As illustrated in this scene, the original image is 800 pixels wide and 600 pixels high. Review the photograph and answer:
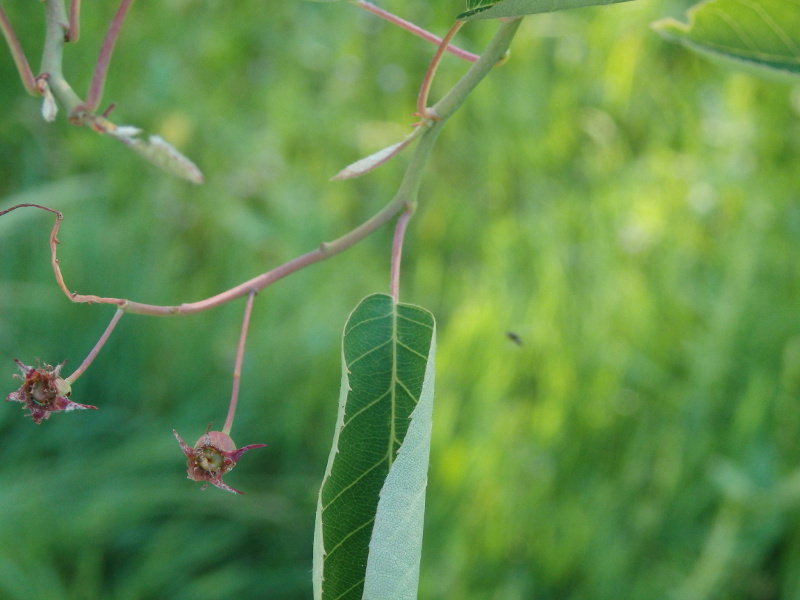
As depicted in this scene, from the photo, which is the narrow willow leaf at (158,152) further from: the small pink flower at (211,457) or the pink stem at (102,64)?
the small pink flower at (211,457)

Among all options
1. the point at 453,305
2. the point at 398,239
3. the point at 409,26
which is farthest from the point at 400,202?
the point at 453,305

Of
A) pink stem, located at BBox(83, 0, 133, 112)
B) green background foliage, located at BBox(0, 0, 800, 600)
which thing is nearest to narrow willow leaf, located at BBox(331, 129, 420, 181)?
pink stem, located at BBox(83, 0, 133, 112)

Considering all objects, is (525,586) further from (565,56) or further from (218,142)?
(565,56)

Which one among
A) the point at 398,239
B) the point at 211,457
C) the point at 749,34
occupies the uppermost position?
the point at 749,34

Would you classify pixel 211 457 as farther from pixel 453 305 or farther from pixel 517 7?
pixel 453 305

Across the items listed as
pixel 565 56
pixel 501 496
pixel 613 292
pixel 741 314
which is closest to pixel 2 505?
pixel 501 496

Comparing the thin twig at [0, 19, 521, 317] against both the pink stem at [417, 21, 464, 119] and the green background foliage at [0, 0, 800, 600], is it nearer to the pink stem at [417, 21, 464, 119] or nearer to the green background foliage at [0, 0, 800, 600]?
the pink stem at [417, 21, 464, 119]
